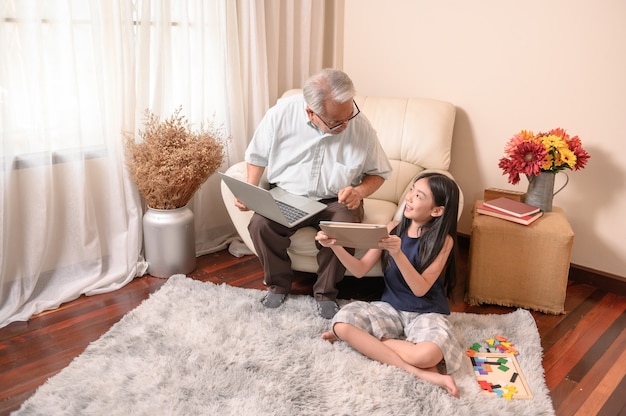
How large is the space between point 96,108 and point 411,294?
1675mm

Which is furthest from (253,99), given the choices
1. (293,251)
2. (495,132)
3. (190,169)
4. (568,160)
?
(568,160)

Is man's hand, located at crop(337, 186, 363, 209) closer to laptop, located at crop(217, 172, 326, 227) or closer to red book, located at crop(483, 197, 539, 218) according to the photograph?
laptop, located at crop(217, 172, 326, 227)

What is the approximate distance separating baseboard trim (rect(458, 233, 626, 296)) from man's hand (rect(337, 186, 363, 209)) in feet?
4.12

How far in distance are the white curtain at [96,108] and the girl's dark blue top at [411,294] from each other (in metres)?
1.30

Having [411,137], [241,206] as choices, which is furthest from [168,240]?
[411,137]

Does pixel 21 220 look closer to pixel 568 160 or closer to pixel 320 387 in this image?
pixel 320 387

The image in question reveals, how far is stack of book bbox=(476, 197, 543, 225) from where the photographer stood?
2.46 metres

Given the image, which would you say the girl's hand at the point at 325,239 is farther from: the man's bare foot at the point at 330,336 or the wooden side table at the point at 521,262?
the wooden side table at the point at 521,262

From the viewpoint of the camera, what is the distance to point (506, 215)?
2498 millimetres

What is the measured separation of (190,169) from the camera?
2604 mm

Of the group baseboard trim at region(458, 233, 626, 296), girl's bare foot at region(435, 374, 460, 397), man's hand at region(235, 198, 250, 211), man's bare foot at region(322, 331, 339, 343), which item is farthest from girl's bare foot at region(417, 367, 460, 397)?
baseboard trim at region(458, 233, 626, 296)

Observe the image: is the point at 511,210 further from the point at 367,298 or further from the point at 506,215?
the point at 367,298

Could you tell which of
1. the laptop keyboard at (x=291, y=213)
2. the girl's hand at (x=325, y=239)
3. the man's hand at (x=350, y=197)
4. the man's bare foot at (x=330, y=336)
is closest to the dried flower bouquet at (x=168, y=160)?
A: the laptop keyboard at (x=291, y=213)

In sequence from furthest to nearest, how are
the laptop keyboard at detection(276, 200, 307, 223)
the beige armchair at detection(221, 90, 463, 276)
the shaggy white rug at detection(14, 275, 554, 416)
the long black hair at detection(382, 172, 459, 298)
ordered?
the beige armchair at detection(221, 90, 463, 276), the laptop keyboard at detection(276, 200, 307, 223), the long black hair at detection(382, 172, 459, 298), the shaggy white rug at detection(14, 275, 554, 416)
